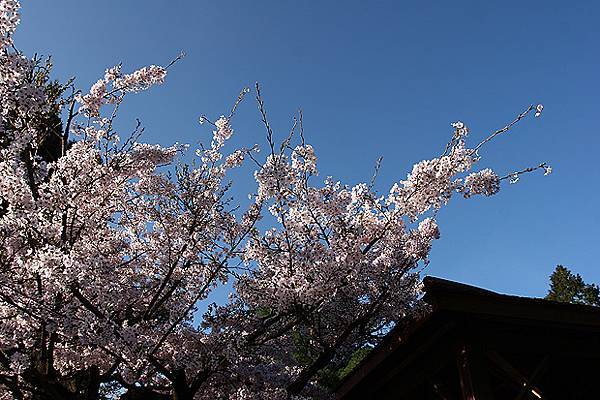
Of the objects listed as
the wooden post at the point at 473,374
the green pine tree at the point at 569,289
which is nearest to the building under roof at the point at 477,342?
the wooden post at the point at 473,374

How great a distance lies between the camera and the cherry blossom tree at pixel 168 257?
788 centimetres

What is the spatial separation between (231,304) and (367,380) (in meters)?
4.65

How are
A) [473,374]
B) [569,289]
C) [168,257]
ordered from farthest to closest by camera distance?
[569,289]
[168,257]
[473,374]

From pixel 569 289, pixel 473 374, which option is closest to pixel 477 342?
pixel 473 374

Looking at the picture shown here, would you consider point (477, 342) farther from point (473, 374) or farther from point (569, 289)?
point (569, 289)

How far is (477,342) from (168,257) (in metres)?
6.42

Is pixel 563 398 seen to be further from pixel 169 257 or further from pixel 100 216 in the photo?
pixel 100 216

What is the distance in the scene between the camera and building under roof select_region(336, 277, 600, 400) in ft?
17.0

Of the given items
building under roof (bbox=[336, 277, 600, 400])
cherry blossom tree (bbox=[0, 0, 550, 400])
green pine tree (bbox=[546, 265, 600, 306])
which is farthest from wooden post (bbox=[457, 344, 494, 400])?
green pine tree (bbox=[546, 265, 600, 306])

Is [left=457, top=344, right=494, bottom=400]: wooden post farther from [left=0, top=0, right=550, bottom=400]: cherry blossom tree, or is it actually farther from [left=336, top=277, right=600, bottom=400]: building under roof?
[left=0, top=0, right=550, bottom=400]: cherry blossom tree

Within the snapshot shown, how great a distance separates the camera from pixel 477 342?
18.0 feet

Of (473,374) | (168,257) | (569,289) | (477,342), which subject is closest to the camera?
(473,374)

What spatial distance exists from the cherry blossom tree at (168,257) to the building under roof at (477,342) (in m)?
2.43

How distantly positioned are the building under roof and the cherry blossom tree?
2425 mm
